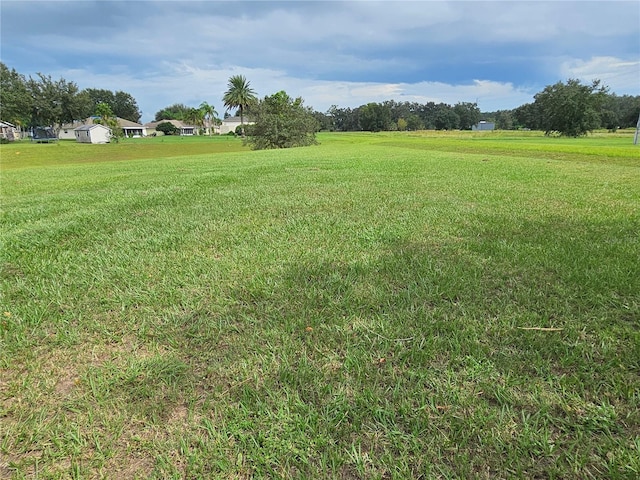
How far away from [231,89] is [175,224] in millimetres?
75880

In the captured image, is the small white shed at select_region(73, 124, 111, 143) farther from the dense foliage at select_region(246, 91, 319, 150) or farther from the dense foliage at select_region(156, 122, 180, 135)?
the dense foliage at select_region(156, 122, 180, 135)

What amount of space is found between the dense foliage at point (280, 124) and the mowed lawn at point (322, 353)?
31879 mm

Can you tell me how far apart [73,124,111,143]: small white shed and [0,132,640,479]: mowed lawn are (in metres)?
55.6

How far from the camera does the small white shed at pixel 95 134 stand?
48906mm

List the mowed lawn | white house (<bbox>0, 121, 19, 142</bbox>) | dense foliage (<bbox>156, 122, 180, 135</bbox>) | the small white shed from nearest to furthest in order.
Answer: the mowed lawn → the small white shed → white house (<bbox>0, 121, 19, 142</bbox>) → dense foliage (<bbox>156, 122, 180, 135</bbox>)

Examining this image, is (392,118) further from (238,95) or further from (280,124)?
(280,124)

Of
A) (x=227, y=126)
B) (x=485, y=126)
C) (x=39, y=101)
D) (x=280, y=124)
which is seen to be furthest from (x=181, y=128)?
(x=485, y=126)

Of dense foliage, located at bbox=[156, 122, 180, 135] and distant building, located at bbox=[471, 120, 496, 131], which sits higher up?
dense foliage, located at bbox=[156, 122, 180, 135]

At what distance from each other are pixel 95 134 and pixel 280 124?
3195cm

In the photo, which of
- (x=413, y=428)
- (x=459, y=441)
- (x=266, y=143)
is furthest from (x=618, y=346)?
(x=266, y=143)

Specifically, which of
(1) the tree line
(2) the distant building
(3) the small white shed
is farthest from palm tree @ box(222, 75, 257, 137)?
(2) the distant building

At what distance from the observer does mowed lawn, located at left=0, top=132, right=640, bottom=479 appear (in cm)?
120

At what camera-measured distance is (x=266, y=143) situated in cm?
3438

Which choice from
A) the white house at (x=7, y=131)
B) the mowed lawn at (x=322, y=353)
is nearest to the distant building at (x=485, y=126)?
the white house at (x=7, y=131)
